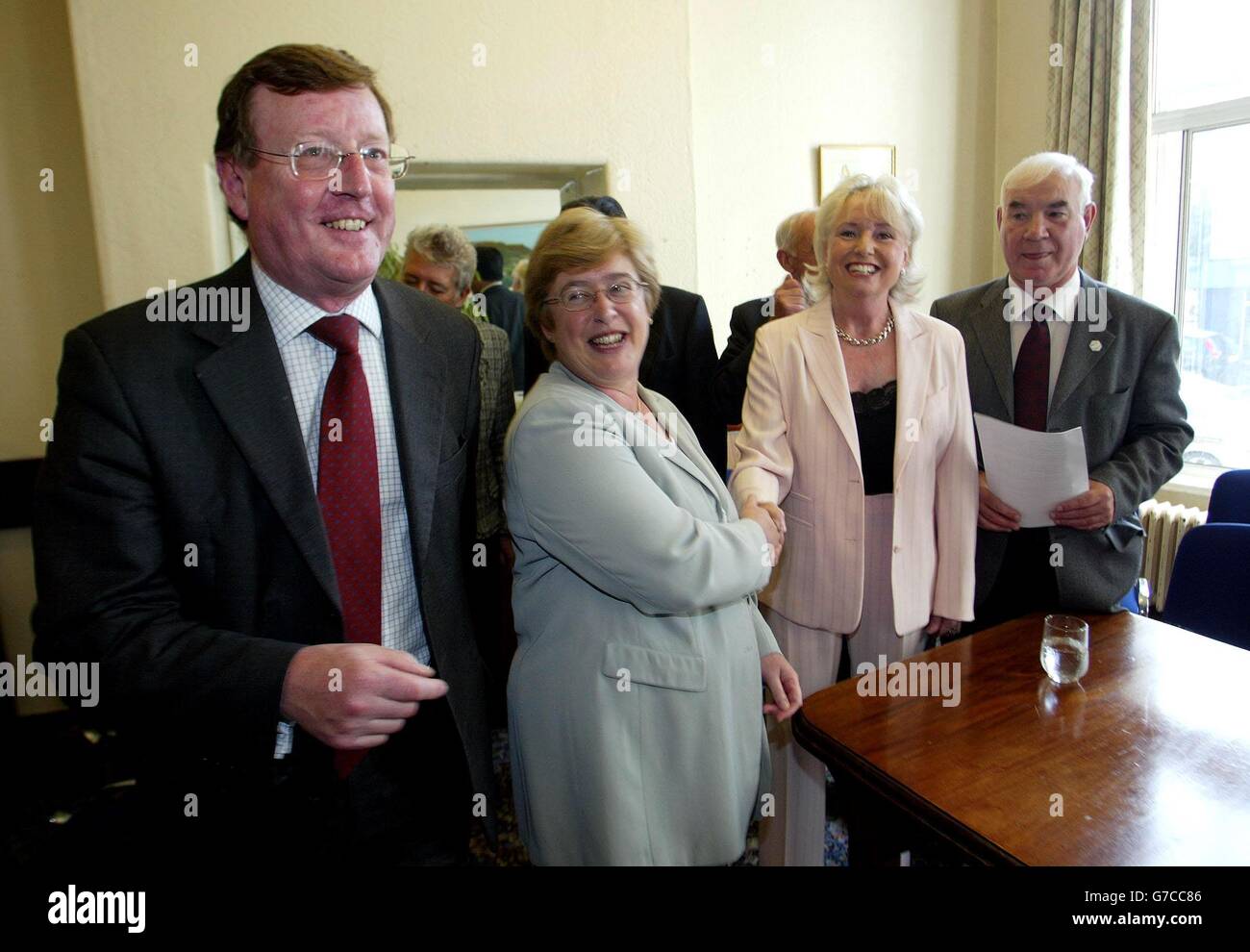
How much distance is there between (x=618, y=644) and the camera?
1312mm

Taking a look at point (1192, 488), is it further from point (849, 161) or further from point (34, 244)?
point (34, 244)

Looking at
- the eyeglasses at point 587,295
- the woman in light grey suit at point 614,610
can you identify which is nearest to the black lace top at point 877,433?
the woman in light grey suit at point 614,610

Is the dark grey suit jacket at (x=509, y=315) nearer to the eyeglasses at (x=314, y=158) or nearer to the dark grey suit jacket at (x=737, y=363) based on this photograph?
the dark grey suit jacket at (x=737, y=363)

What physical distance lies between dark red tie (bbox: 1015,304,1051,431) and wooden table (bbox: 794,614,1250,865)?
0.65 m

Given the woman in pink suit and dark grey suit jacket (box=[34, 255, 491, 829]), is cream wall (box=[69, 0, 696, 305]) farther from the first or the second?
dark grey suit jacket (box=[34, 255, 491, 829])

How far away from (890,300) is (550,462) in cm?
120

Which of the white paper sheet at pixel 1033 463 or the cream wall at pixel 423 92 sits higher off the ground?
the cream wall at pixel 423 92

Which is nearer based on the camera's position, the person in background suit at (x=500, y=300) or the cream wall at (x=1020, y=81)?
the person in background suit at (x=500, y=300)

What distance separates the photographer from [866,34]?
4551 mm

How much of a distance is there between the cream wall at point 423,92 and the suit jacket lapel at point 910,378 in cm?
199

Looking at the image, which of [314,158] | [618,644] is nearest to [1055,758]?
[618,644]

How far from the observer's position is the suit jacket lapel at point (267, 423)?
3.39 ft
